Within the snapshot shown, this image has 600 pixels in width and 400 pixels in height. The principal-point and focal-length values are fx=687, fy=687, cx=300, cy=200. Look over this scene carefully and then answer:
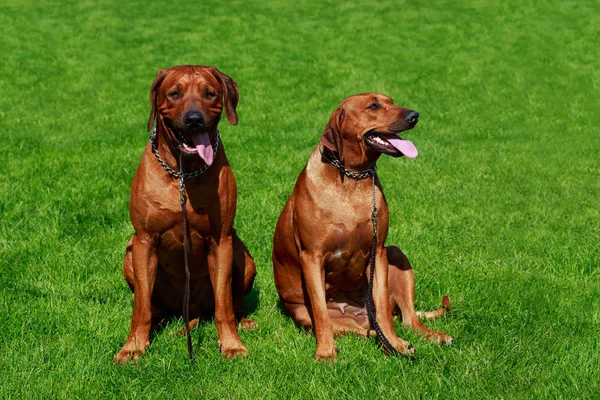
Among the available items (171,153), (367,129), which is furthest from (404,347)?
(171,153)

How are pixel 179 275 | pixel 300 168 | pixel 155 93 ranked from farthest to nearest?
1. pixel 300 168
2. pixel 179 275
3. pixel 155 93

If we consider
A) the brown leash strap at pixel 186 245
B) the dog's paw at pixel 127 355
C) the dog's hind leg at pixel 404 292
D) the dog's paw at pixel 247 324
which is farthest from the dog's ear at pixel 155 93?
the dog's hind leg at pixel 404 292

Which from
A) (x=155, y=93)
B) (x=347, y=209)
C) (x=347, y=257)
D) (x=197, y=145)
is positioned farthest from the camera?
(x=347, y=257)

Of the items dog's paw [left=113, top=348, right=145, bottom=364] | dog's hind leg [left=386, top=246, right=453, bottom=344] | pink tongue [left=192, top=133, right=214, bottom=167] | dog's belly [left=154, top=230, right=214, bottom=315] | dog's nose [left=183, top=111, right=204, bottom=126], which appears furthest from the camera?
dog's hind leg [left=386, top=246, right=453, bottom=344]

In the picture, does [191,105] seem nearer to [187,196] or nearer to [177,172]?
[177,172]

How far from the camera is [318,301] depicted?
4465 millimetres

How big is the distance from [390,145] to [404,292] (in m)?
1.12

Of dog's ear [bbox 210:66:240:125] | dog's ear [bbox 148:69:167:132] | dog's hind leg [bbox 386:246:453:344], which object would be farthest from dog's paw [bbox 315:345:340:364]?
dog's ear [bbox 148:69:167:132]

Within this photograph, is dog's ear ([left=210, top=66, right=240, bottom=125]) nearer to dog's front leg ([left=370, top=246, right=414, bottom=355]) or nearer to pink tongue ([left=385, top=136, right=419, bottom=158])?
pink tongue ([left=385, top=136, right=419, bottom=158])

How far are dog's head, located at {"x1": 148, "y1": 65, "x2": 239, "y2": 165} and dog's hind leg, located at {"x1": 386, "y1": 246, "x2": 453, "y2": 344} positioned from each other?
1.56 m

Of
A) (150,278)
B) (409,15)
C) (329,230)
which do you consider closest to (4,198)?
(150,278)

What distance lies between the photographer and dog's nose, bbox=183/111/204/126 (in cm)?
401

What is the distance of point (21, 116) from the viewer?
12547 millimetres

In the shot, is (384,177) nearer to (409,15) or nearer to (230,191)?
(230,191)
